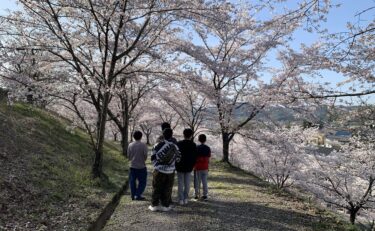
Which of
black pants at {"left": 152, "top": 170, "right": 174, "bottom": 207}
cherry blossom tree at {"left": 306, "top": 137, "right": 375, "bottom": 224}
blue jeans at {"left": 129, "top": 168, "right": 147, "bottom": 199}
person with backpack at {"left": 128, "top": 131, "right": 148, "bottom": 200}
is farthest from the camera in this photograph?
cherry blossom tree at {"left": 306, "top": 137, "right": 375, "bottom": 224}

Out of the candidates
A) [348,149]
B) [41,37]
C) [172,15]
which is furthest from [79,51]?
[348,149]

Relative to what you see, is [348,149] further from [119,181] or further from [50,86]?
[50,86]

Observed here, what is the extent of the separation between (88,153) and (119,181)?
14.0ft

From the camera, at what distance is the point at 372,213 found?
23.5 m

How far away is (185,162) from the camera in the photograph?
838cm

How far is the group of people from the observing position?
774 centimetres

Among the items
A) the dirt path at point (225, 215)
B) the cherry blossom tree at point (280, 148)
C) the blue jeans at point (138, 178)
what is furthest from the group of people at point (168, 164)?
the cherry blossom tree at point (280, 148)

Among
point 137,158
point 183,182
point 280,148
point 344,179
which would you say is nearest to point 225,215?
point 183,182

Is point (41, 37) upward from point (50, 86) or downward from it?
upward

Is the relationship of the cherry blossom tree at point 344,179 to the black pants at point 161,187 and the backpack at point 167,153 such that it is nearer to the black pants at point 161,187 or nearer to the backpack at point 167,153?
the black pants at point 161,187

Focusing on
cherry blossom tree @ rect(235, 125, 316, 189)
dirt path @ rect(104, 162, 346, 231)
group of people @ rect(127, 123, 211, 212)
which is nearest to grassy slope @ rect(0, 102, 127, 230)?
dirt path @ rect(104, 162, 346, 231)

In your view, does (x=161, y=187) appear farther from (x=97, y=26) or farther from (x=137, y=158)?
(x=97, y=26)

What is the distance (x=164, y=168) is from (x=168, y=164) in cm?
13

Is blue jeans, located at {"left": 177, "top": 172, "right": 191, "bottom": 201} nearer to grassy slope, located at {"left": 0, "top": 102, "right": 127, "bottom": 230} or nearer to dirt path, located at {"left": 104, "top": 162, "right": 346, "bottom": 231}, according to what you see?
dirt path, located at {"left": 104, "top": 162, "right": 346, "bottom": 231}
